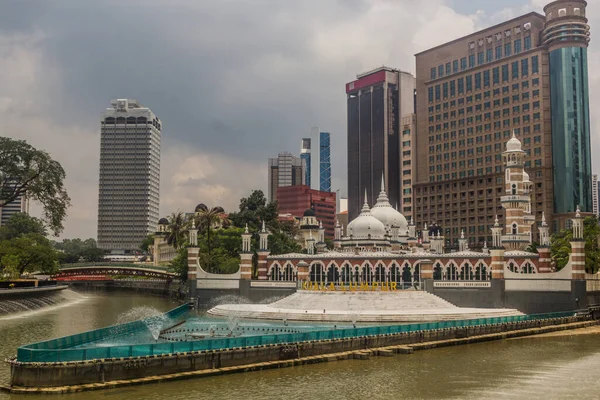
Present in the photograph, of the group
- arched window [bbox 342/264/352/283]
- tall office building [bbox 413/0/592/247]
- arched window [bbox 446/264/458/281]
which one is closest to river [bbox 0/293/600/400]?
arched window [bbox 446/264/458/281]

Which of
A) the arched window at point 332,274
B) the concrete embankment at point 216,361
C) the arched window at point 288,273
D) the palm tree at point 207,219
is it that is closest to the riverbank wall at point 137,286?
the palm tree at point 207,219

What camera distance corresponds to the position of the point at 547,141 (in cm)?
14288

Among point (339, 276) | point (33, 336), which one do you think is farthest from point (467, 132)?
point (33, 336)

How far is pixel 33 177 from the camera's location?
84.3 meters

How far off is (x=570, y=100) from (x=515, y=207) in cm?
6188

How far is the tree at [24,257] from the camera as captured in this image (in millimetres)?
92000

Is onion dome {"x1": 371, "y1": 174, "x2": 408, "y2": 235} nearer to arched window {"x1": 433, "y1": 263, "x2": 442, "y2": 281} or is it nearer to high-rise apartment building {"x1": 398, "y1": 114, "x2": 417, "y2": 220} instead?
arched window {"x1": 433, "y1": 263, "x2": 442, "y2": 281}

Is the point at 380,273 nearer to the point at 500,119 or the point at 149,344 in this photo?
the point at 149,344

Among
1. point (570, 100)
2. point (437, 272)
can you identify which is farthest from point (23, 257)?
point (570, 100)

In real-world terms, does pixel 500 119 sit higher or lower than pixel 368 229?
higher

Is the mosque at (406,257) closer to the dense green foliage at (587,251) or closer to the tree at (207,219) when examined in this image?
the dense green foliage at (587,251)

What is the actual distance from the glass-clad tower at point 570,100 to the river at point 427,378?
94193mm

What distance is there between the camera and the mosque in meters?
71.7

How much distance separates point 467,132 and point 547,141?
2347cm
